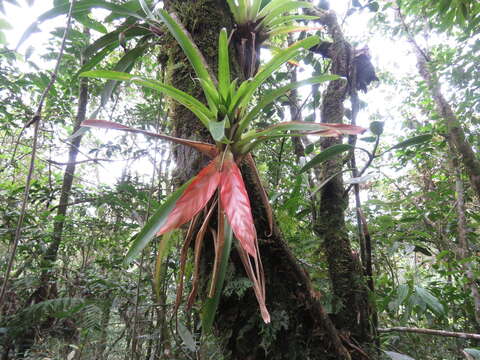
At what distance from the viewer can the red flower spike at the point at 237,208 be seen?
1.35 ft

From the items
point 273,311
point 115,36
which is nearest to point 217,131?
point 273,311

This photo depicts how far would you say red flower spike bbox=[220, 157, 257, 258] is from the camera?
41 centimetres

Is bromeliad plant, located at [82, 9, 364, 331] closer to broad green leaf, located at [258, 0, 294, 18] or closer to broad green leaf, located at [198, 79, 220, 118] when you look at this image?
broad green leaf, located at [198, 79, 220, 118]

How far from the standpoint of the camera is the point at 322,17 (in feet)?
3.68

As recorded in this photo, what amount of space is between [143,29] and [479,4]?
1.81 m

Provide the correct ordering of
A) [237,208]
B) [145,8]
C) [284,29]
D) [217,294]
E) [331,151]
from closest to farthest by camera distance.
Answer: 1. [237,208]
2. [217,294]
3. [331,151]
4. [145,8]
5. [284,29]

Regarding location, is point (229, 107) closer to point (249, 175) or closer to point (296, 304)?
point (249, 175)

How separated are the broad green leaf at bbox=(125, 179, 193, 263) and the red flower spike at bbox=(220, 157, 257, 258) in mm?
109

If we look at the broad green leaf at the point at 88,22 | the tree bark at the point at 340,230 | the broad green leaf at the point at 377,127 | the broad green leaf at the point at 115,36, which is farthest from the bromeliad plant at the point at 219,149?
the broad green leaf at the point at 88,22

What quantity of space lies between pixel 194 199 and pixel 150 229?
158 millimetres

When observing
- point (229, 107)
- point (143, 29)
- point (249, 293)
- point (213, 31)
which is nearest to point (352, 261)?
point (249, 293)

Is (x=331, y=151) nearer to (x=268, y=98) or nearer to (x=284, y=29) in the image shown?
(x=268, y=98)

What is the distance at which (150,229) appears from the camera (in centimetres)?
61

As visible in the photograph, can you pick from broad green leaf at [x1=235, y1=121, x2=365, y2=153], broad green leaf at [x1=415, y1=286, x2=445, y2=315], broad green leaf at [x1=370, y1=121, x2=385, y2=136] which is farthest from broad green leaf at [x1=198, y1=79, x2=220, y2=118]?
broad green leaf at [x1=415, y1=286, x2=445, y2=315]
